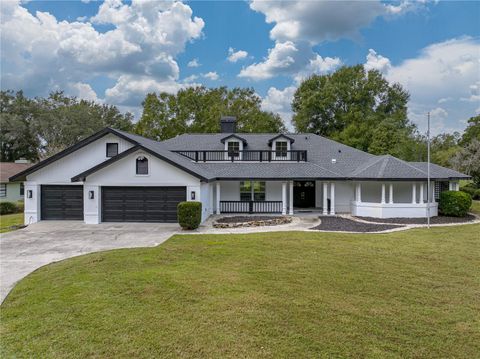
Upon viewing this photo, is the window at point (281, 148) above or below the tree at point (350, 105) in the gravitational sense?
below

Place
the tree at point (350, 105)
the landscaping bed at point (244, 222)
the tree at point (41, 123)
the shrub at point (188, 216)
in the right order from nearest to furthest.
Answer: the shrub at point (188, 216), the landscaping bed at point (244, 222), the tree at point (350, 105), the tree at point (41, 123)

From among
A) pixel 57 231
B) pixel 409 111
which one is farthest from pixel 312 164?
pixel 409 111

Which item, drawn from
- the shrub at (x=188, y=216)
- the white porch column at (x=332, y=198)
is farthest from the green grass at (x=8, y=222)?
the white porch column at (x=332, y=198)

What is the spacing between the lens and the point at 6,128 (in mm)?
43281

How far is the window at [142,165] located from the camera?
15.9m

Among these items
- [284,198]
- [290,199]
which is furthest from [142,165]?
[290,199]

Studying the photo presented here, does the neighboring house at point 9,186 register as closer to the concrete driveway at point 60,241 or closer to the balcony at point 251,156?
the concrete driveway at point 60,241

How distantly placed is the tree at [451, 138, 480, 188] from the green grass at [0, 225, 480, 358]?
28.1 metres

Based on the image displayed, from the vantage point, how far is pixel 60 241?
1170 centimetres

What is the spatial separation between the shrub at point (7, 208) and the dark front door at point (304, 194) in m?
22.3

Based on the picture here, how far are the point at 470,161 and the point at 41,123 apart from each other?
176 ft

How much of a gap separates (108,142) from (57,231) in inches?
226

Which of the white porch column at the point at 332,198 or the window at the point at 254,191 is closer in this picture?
the white porch column at the point at 332,198

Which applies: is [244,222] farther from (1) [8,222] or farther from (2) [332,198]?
(1) [8,222]
